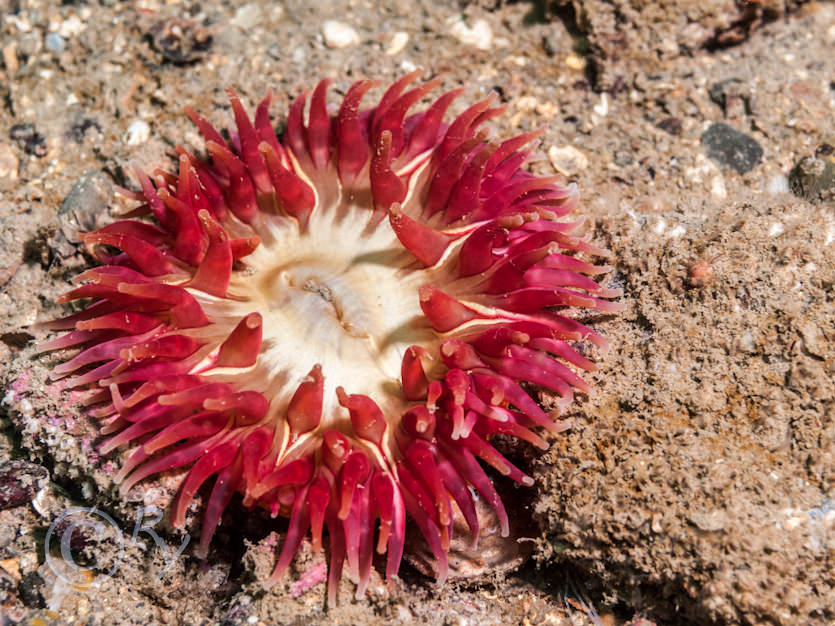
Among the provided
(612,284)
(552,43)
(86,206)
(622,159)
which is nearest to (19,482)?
(86,206)

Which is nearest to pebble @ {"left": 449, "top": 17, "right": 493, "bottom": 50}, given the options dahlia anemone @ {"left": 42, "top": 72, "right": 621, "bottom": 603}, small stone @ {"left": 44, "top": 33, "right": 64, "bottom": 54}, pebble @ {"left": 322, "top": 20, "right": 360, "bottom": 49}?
pebble @ {"left": 322, "top": 20, "right": 360, "bottom": 49}

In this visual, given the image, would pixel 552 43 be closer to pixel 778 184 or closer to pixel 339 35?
pixel 339 35

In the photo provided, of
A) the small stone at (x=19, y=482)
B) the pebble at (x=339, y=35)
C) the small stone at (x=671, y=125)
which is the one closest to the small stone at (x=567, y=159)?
the small stone at (x=671, y=125)

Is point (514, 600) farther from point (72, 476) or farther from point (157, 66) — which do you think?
point (157, 66)

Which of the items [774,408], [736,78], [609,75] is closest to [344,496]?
[774,408]

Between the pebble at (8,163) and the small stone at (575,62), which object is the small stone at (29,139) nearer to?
the pebble at (8,163)
